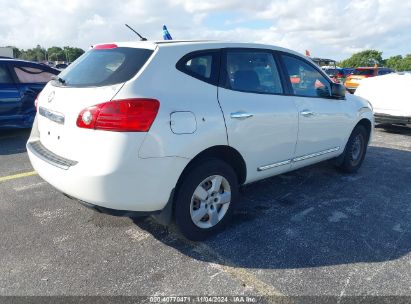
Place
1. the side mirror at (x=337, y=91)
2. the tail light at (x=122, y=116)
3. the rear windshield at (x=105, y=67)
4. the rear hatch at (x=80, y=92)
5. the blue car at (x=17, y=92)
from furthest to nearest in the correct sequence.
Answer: the blue car at (x=17, y=92)
the side mirror at (x=337, y=91)
the rear windshield at (x=105, y=67)
the rear hatch at (x=80, y=92)
the tail light at (x=122, y=116)

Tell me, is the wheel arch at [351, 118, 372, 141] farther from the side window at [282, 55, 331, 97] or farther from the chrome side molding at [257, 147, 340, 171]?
the side window at [282, 55, 331, 97]

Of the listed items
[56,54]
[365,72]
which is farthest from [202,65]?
[56,54]

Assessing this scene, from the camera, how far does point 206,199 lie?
3.35m

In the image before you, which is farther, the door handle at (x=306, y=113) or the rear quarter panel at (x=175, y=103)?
the door handle at (x=306, y=113)

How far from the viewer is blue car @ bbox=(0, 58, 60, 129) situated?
705 cm

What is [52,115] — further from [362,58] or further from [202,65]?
[362,58]

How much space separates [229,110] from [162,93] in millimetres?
685

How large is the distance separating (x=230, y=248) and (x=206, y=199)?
0.47m

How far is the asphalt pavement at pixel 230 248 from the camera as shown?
108 inches

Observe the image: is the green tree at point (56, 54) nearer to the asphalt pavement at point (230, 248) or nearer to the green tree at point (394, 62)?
the green tree at point (394, 62)

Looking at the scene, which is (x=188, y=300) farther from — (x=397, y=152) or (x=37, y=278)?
(x=397, y=152)

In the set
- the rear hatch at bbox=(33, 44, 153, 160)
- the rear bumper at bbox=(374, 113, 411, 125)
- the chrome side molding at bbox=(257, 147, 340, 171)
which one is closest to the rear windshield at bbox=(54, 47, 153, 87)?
the rear hatch at bbox=(33, 44, 153, 160)

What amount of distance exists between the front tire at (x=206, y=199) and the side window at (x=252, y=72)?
30.9 inches

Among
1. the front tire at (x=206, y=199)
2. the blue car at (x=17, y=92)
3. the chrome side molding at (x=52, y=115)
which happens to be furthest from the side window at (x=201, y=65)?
the blue car at (x=17, y=92)
